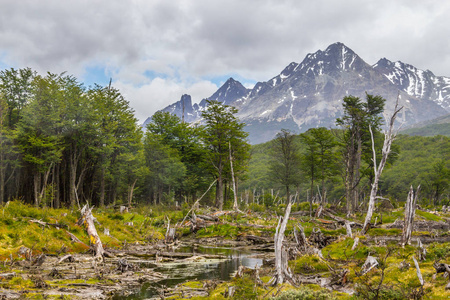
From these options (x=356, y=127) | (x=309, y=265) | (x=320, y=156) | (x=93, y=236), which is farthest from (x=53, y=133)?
(x=356, y=127)

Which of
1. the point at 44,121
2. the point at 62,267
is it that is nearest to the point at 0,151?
the point at 44,121

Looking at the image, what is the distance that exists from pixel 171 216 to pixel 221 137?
59.4 feet

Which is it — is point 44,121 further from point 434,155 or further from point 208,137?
point 434,155

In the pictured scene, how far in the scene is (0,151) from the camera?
34.8m

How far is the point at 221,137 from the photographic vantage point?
186 feet

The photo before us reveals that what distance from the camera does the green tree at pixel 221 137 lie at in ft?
184

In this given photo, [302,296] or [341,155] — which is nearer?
[302,296]

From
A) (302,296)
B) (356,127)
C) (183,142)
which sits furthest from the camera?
(183,142)

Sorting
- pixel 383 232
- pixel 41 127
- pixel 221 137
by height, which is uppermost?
pixel 221 137

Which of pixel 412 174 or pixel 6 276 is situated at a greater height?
pixel 412 174

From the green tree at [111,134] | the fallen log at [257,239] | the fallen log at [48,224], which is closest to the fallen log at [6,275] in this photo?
the fallen log at [48,224]

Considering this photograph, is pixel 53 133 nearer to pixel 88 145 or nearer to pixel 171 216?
pixel 88 145

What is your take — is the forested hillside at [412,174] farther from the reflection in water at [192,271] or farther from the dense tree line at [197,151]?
the reflection in water at [192,271]

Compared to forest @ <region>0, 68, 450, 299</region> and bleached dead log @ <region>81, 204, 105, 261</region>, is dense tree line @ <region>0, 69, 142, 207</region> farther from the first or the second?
bleached dead log @ <region>81, 204, 105, 261</region>
